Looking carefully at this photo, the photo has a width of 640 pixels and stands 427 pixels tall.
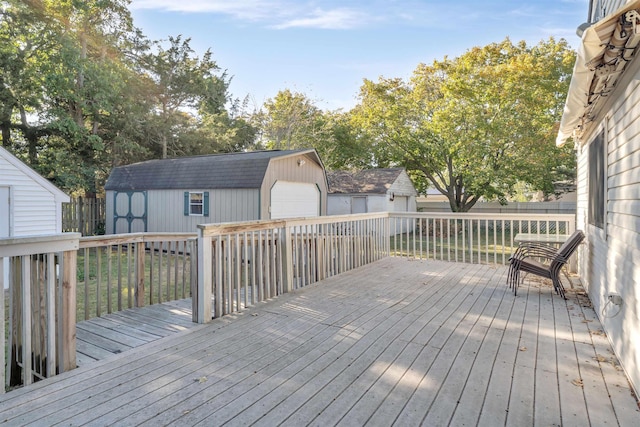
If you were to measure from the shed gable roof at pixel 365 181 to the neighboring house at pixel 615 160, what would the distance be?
1201 cm

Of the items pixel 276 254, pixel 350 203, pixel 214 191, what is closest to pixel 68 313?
pixel 276 254

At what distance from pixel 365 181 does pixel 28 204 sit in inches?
493

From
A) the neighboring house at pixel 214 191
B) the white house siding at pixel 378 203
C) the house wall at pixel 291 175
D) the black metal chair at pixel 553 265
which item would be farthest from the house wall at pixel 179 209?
the white house siding at pixel 378 203

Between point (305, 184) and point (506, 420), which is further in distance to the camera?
point (305, 184)

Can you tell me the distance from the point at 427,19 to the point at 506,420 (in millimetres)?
9928

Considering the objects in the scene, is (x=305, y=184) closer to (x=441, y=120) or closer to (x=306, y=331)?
(x=441, y=120)

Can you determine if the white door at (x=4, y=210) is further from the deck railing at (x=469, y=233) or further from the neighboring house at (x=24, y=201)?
the deck railing at (x=469, y=233)

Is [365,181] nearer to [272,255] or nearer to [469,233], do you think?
[469,233]

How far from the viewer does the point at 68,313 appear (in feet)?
8.20

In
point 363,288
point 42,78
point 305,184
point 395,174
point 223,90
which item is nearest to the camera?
point 363,288

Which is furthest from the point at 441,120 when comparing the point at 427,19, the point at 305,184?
the point at 305,184

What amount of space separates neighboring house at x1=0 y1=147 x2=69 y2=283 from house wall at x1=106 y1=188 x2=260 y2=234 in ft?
10.2

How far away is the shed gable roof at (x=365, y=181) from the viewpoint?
16.2 m

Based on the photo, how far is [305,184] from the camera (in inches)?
442
